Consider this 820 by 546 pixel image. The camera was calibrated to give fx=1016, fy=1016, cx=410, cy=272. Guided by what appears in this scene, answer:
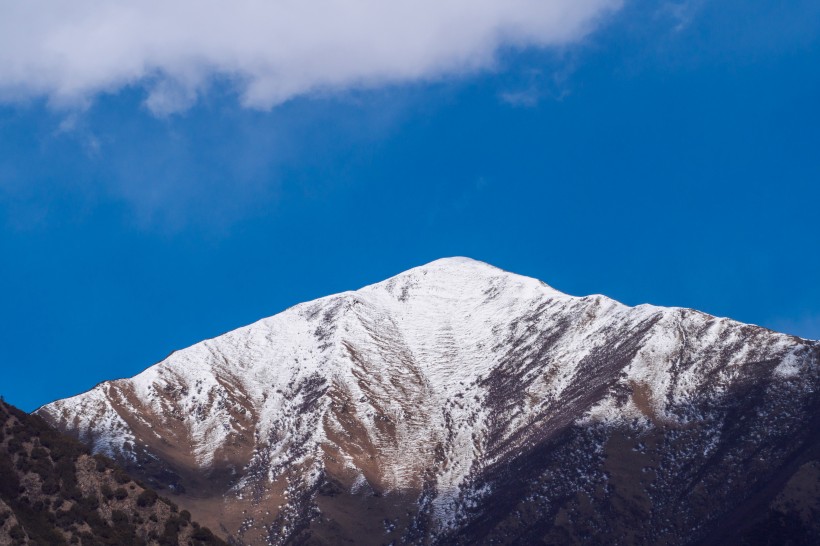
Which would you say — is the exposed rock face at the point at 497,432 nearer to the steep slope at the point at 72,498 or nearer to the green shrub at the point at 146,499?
the green shrub at the point at 146,499

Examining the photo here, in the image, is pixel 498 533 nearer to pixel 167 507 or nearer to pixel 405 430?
pixel 405 430

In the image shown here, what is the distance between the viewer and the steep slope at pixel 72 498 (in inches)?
2192

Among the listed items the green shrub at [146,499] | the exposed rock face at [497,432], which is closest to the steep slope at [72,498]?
the green shrub at [146,499]

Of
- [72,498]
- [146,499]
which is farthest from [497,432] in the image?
[72,498]

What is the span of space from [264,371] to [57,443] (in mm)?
133531

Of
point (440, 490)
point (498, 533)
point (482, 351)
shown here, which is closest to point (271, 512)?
point (440, 490)

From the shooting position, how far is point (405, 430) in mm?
170750

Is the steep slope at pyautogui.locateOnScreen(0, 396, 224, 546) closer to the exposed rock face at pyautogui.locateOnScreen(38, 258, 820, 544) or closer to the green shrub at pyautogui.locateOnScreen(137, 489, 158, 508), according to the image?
the green shrub at pyautogui.locateOnScreen(137, 489, 158, 508)

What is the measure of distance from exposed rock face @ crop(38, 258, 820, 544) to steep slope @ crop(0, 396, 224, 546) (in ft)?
241

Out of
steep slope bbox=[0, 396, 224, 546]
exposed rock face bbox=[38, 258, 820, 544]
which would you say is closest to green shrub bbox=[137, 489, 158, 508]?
steep slope bbox=[0, 396, 224, 546]

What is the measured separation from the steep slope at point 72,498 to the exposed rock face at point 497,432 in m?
73.4

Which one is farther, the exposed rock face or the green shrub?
the exposed rock face

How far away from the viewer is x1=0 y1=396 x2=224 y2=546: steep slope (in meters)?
55.7

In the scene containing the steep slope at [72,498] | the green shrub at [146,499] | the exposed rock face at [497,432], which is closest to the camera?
the steep slope at [72,498]
